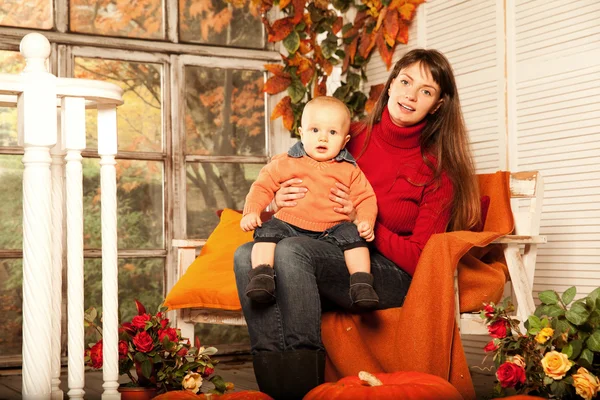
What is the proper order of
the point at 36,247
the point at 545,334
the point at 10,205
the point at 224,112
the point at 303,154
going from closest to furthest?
the point at 36,247 → the point at 545,334 → the point at 303,154 → the point at 10,205 → the point at 224,112

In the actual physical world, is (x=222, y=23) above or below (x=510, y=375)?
above

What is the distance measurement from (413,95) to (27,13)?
2033 mm

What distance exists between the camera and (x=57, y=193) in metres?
2.07

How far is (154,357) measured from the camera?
2.28 m

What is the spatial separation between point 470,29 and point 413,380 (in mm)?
1823

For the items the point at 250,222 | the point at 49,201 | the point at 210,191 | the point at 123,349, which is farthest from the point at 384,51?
the point at 49,201

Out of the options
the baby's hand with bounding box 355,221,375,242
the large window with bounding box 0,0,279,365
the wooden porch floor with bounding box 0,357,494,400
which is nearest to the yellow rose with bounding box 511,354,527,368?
the wooden porch floor with bounding box 0,357,494,400

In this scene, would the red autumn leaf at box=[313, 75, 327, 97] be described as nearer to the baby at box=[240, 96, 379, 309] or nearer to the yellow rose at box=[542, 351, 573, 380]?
the baby at box=[240, 96, 379, 309]

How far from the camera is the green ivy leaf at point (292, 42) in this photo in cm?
398

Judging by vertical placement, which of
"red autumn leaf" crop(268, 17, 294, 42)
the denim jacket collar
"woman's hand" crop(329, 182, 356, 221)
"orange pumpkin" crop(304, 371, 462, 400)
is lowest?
"orange pumpkin" crop(304, 371, 462, 400)

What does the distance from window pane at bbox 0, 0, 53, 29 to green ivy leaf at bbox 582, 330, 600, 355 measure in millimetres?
2720

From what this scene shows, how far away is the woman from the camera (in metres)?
2.09

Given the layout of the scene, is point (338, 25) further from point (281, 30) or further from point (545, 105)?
point (545, 105)

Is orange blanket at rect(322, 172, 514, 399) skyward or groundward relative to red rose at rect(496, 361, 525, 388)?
skyward
